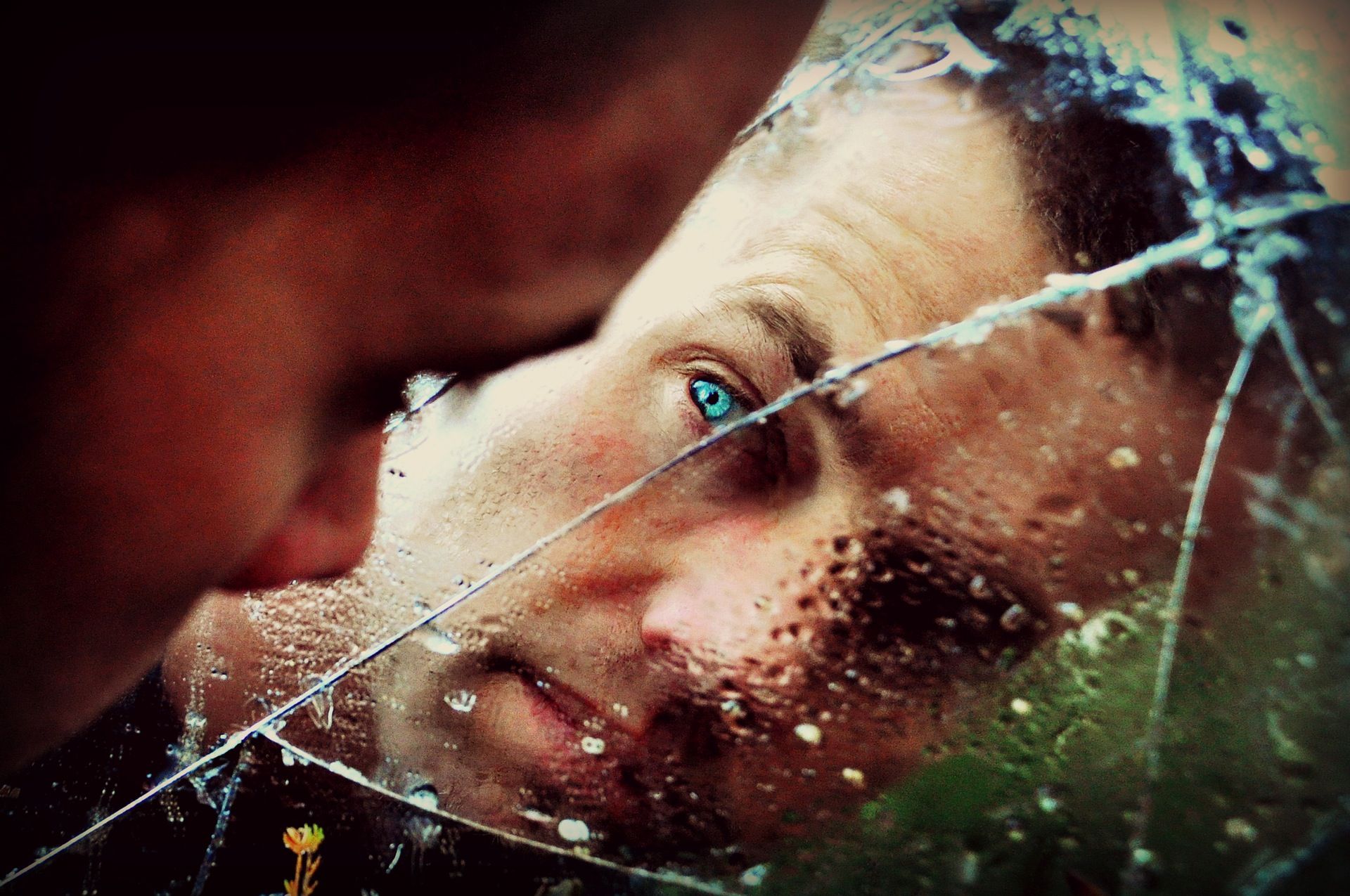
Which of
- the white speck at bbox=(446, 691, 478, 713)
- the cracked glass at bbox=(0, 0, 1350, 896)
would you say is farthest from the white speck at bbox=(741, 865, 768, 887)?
the white speck at bbox=(446, 691, 478, 713)

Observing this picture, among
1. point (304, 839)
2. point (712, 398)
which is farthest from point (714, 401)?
point (304, 839)

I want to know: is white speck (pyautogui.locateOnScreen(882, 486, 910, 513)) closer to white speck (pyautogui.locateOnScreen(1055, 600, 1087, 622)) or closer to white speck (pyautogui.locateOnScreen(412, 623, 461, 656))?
white speck (pyautogui.locateOnScreen(1055, 600, 1087, 622))

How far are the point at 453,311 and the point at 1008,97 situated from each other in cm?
18

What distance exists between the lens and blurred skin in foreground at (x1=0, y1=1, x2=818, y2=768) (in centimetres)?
17

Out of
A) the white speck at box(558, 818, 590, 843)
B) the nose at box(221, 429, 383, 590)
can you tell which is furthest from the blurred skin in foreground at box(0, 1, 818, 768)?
the white speck at box(558, 818, 590, 843)

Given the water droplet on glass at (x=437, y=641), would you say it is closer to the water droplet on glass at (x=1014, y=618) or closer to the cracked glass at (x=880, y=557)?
the cracked glass at (x=880, y=557)

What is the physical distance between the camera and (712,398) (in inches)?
13.2

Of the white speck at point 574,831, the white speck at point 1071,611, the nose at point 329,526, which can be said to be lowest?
the white speck at point 574,831

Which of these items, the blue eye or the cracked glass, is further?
the blue eye

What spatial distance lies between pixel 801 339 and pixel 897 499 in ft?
0.28

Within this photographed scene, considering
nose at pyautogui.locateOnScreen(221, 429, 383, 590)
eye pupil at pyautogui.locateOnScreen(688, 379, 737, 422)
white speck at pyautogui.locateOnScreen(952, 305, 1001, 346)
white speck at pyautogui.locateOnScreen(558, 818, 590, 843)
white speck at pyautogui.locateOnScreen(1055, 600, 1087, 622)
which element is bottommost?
white speck at pyautogui.locateOnScreen(558, 818, 590, 843)

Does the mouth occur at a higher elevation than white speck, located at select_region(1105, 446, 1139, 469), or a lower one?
lower

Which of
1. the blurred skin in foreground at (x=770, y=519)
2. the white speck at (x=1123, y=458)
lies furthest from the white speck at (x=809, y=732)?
the white speck at (x=1123, y=458)

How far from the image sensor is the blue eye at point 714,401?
32 cm
